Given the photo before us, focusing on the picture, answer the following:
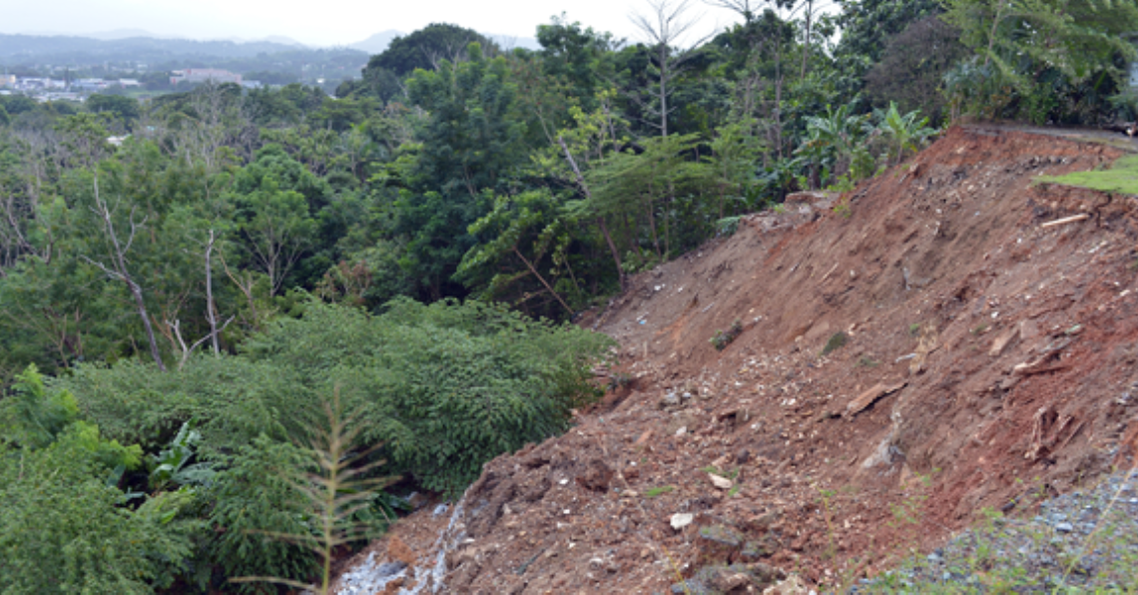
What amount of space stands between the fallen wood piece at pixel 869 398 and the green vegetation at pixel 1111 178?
1.91 meters

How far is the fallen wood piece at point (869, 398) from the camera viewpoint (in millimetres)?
4695

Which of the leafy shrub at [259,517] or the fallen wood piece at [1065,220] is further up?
the fallen wood piece at [1065,220]

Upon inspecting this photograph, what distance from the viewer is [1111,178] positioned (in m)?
4.92

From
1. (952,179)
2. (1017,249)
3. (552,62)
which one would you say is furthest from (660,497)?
(552,62)

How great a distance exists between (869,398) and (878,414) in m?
0.16

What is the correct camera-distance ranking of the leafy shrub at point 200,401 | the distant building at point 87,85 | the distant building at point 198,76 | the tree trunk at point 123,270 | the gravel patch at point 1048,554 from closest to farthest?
the gravel patch at point 1048,554 < the leafy shrub at point 200,401 < the tree trunk at point 123,270 < the distant building at point 87,85 < the distant building at point 198,76

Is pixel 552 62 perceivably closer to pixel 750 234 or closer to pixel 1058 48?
pixel 750 234

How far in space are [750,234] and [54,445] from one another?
9.30 metres

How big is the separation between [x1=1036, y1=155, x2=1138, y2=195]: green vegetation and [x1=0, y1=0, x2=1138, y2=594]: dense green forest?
2074 mm

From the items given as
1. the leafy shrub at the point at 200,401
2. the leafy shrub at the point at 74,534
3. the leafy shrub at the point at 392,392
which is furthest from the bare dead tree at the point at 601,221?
the leafy shrub at the point at 74,534

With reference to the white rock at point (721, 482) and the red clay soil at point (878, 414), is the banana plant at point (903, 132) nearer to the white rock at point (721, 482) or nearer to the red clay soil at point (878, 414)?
the red clay soil at point (878, 414)

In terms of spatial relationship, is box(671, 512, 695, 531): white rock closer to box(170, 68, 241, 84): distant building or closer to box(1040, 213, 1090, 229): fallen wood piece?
box(1040, 213, 1090, 229): fallen wood piece

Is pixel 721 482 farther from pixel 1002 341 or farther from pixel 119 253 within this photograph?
pixel 119 253

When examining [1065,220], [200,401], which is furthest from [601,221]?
[1065,220]
